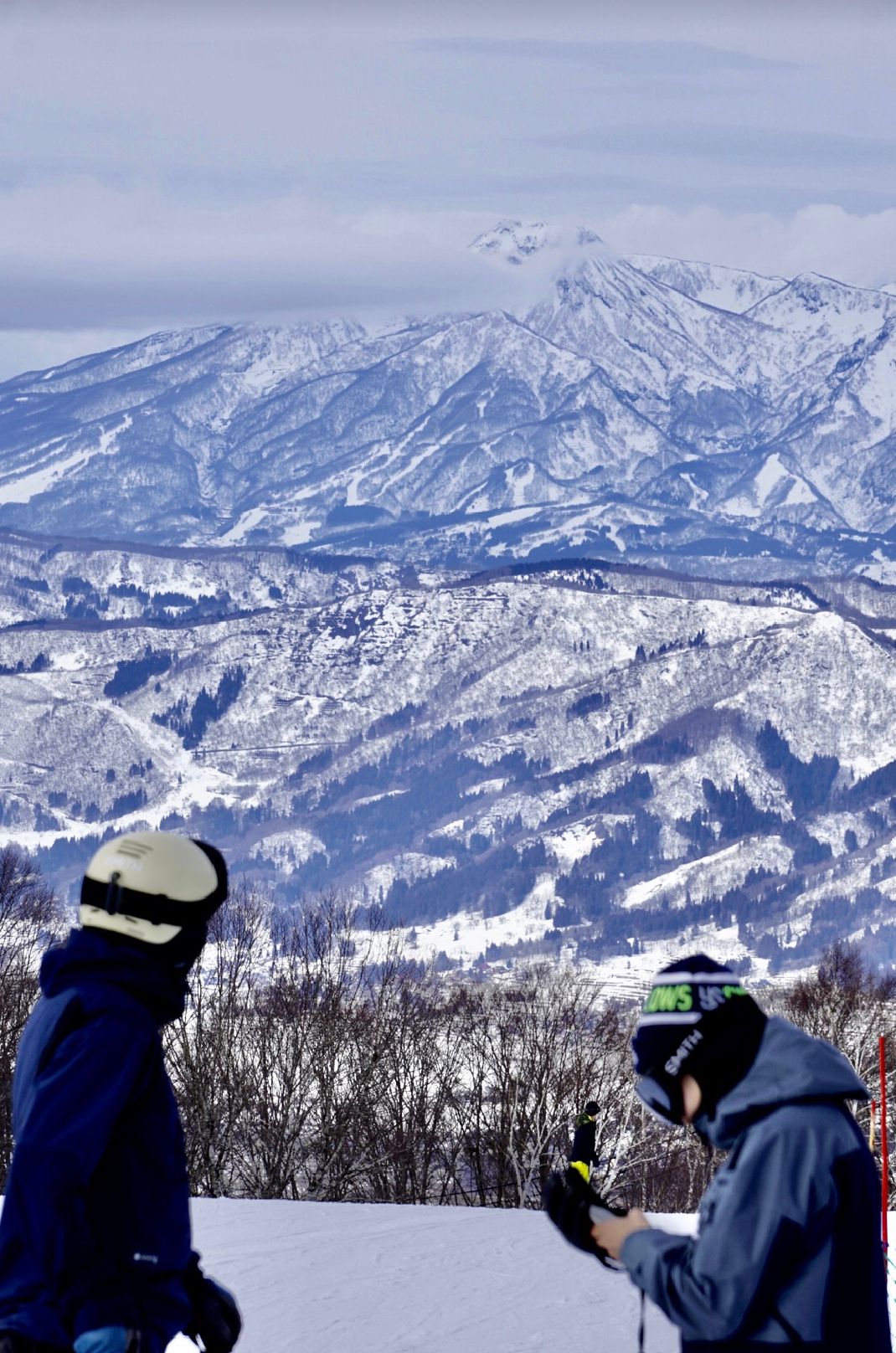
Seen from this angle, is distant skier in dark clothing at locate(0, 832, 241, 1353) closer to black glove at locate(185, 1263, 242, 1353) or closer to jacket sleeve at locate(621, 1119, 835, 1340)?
black glove at locate(185, 1263, 242, 1353)

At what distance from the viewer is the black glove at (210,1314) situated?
23.2 ft

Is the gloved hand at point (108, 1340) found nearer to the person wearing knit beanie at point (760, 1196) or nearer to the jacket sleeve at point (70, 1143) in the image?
the jacket sleeve at point (70, 1143)

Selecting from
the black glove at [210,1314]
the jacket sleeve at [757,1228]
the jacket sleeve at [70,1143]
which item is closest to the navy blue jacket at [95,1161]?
the jacket sleeve at [70,1143]

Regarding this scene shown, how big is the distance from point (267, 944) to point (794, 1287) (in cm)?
9268

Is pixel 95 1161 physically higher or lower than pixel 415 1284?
higher

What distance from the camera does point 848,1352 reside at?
605 centimetres

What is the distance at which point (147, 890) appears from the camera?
6.90 m

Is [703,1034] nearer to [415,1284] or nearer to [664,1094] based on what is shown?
[664,1094]

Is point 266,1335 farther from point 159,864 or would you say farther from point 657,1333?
point 159,864

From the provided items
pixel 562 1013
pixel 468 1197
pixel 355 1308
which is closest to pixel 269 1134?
pixel 468 1197

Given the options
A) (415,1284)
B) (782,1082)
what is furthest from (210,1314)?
(415,1284)

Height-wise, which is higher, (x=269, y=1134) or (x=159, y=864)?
(x=159, y=864)

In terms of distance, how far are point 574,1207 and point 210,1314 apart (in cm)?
173

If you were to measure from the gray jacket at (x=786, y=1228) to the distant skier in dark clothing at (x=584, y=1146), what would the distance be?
414 mm
